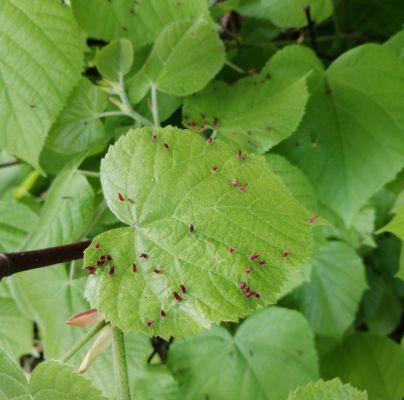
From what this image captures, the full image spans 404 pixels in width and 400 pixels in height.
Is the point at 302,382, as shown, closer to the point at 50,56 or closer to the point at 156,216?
the point at 156,216

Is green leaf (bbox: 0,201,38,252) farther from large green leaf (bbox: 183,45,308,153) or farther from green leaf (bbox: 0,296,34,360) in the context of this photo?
large green leaf (bbox: 183,45,308,153)

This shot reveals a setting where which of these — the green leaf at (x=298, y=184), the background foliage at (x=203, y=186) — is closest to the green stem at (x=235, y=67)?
the background foliage at (x=203, y=186)

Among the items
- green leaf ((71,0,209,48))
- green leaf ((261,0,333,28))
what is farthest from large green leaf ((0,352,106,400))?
green leaf ((261,0,333,28))

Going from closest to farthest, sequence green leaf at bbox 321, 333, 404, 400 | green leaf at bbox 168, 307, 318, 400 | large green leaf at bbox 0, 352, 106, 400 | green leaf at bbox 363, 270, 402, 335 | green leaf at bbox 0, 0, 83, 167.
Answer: large green leaf at bbox 0, 352, 106, 400 → green leaf at bbox 0, 0, 83, 167 → green leaf at bbox 168, 307, 318, 400 → green leaf at bbox 321, 333, 404, 400 → green leaf at bbox 363, 270, 402, 335

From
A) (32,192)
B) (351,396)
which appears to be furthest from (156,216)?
(32,192)

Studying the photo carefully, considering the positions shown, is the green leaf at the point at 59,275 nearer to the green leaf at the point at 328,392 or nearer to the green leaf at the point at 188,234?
the green leaf at the point at 188,234
